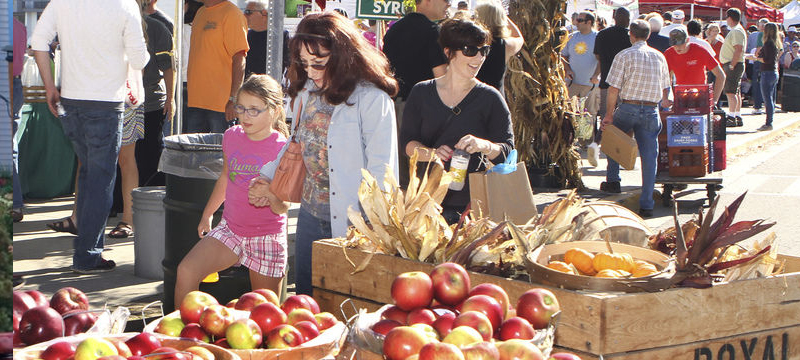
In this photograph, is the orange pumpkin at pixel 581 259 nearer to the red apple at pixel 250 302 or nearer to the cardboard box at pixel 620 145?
→ the red apple at pixel 250 302

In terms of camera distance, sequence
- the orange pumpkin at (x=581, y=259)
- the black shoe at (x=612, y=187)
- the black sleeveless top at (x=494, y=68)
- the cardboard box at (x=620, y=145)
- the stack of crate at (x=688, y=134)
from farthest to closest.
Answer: the black shoe at (x=612, y=187) < the stack of crate at (x=688, y=134) < the cardboard box at (x=620, y=145) < the black sleeveless top at (x=494, y=68) < the orange pumpkin at (x=581, y=259)

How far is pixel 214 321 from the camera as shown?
3012 mm

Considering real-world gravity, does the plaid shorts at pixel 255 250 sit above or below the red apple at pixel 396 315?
below

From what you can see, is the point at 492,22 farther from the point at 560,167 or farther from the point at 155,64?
the point at 560,167

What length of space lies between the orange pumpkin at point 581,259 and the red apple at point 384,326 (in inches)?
42.4

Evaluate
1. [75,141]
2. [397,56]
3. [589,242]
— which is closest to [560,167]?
[397,56]

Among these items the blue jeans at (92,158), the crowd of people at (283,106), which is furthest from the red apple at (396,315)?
the blue jeans at (92,158)

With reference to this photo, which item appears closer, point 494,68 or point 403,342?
point 403,342

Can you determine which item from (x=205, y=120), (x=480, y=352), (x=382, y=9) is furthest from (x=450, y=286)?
(x=382, y=9)

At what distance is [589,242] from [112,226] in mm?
5623

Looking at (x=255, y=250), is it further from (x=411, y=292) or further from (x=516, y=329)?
(x=516, y=329)

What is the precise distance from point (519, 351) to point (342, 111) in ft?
6.26

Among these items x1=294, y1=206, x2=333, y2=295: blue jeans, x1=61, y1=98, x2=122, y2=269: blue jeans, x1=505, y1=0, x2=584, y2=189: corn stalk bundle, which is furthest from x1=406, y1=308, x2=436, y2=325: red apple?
x1=505, y1=0, x2=584, y2=189: corn stalk bundle

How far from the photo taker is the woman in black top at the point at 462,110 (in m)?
5.02
